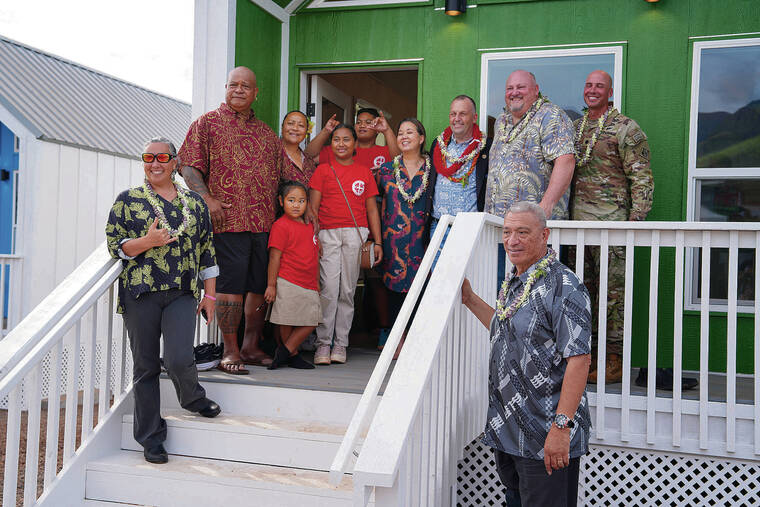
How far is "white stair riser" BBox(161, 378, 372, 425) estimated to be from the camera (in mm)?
3660

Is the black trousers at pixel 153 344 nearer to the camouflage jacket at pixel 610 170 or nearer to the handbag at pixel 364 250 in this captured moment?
the handbag at pixel 364 250

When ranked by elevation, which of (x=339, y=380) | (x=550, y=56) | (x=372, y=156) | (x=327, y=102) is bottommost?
(x=339, y=380)

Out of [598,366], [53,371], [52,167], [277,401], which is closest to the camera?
[53,371]

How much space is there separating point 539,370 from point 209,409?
1.93 meters

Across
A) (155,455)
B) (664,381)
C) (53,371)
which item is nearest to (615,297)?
(664,381)

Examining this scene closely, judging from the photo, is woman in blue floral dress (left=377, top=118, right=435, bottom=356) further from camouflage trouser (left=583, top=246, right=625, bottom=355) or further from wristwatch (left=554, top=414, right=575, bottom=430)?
wristwatch (left=554, top=414, right=575, bottom=430)

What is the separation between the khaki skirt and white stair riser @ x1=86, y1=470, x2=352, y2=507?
1.24m

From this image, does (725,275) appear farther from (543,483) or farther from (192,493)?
(192,493)

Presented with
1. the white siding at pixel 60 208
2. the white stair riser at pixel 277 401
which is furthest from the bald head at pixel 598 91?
the white siding at pixel 60 208

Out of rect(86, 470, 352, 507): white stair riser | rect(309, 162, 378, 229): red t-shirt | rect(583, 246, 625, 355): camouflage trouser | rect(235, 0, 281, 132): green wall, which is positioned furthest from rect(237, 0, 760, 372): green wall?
rect(86, 470, 352, 507): white stair riser

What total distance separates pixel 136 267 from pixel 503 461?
6.34 ft

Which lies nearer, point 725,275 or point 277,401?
point 277,401

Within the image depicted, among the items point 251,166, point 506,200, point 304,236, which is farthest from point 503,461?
point 251,166

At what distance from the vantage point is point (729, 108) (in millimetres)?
4977
